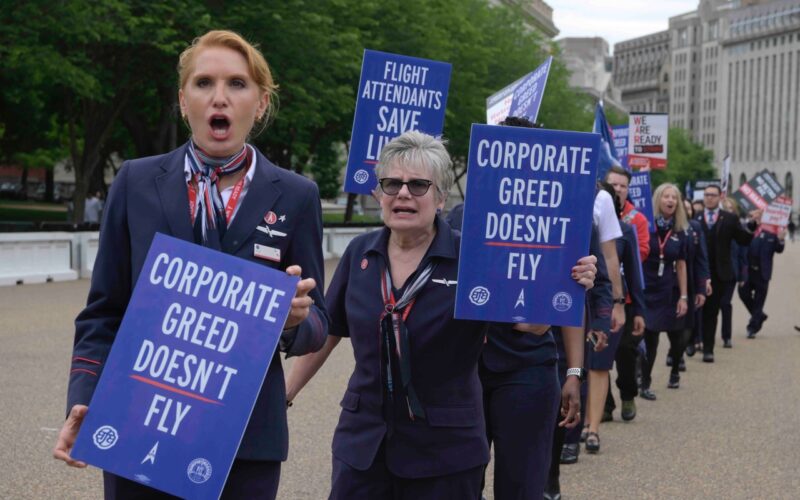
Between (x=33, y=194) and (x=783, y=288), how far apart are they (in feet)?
221

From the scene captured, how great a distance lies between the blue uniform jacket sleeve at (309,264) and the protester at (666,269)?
8561 millimetres

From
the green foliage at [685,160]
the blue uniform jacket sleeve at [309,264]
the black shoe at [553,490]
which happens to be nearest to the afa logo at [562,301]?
the blue uniform jacket sleeve at [309,264]

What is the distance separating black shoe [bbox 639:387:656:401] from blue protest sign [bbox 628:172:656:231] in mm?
1480

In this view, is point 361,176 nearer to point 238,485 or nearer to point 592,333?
point 592,333

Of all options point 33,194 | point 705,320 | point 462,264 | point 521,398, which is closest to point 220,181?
point 462,264

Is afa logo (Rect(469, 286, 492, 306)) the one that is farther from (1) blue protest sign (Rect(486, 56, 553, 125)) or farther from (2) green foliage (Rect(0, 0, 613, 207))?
(2) green foliage (Rect(0, 0, 613, 207))

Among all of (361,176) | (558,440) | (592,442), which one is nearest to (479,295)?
(558,440)

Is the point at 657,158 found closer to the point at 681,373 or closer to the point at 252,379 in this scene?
the point at 681,373

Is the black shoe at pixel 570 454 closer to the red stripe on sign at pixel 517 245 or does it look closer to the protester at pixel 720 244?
the red stripe on sign at pixel 517 245

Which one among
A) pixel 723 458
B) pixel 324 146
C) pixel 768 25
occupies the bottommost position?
pixel 723 458

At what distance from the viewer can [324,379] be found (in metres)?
12.5

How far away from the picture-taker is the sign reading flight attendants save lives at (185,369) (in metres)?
3.18

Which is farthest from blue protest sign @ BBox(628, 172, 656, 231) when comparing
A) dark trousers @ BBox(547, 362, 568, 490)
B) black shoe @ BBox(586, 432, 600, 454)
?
dark trousers @ BBox(547, 362, 568, 490)

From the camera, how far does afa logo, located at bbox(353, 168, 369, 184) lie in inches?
334
